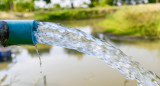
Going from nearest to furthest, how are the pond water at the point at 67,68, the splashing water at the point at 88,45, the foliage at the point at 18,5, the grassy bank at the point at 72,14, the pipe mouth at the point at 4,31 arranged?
the pipe mouth at the point at 4,31, the splashing water at the point at 88,45, the pond water at the point at 67,68, the grassy bank at the point at 72,14, the foliage at the point at 18,5

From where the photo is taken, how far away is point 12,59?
31.9 ft

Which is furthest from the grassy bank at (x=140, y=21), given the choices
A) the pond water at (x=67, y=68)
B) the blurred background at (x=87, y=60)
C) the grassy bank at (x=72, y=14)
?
the grassy bank at (x=72, y=14)

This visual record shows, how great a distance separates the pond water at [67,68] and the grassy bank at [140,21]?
3.07 m

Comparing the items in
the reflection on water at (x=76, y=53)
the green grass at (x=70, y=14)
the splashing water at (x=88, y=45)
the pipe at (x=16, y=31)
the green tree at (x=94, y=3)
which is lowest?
the green grass at (x=70, y=14)

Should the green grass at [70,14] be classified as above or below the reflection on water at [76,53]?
below

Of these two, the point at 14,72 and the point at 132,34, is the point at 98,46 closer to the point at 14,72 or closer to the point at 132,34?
the point at 14,72

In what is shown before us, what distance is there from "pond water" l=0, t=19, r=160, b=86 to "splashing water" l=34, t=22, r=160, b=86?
3594 mm

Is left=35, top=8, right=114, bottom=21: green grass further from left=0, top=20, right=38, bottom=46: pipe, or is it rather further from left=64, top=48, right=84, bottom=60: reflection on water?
left=0, top=20, right=38, bottom=46: pipe

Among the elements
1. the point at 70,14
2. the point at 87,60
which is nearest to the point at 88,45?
the point at 87,60

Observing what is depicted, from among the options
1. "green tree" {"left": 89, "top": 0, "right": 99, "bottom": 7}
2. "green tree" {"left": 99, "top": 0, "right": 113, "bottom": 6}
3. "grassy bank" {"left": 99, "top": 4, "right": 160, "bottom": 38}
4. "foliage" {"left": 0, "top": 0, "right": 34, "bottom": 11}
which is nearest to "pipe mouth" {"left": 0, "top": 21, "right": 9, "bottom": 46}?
"grassy bank" {"left": 99, "top": 4, "right": 160, "bottom": 38}

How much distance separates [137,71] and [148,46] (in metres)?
8.94

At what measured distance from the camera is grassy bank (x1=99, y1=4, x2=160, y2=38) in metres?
14.2

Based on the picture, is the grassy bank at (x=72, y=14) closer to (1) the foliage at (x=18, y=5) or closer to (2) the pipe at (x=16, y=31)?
(1) the foliage at (x=18, y=5)

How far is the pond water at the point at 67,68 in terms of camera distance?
686 centimetres
